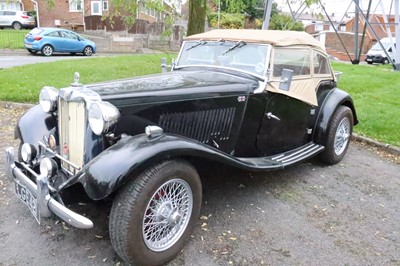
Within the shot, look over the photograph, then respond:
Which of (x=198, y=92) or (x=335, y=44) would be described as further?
(x=335, y=44)

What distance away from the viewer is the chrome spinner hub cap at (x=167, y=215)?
2877 mm

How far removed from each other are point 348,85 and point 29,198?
9631 mm

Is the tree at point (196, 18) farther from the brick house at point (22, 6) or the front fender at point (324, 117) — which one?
the brick house at point (22, 6)

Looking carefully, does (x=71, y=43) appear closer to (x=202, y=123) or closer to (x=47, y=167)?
(x=202, y=123)

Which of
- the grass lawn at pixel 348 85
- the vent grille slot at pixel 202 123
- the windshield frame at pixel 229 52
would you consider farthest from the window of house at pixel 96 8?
the vent grille slot at pixel 202 123

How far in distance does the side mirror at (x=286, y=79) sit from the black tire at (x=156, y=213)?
154cm

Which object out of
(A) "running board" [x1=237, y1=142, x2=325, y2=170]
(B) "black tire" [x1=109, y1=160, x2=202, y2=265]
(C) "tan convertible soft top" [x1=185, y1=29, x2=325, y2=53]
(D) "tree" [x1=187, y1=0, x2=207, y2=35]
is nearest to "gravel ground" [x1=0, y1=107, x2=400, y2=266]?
(B) "black tire" [x1=109, y1=160, x2=202, y2=265]

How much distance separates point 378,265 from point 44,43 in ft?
62.7

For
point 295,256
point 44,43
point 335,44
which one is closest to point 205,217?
point 295,256

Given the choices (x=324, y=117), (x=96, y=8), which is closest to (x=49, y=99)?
(x=324, y=117)

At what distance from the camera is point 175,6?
8211mm

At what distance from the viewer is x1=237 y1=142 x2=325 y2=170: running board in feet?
12.5

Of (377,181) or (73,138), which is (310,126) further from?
(73,138)

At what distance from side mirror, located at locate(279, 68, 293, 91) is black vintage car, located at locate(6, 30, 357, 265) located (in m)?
0.01
